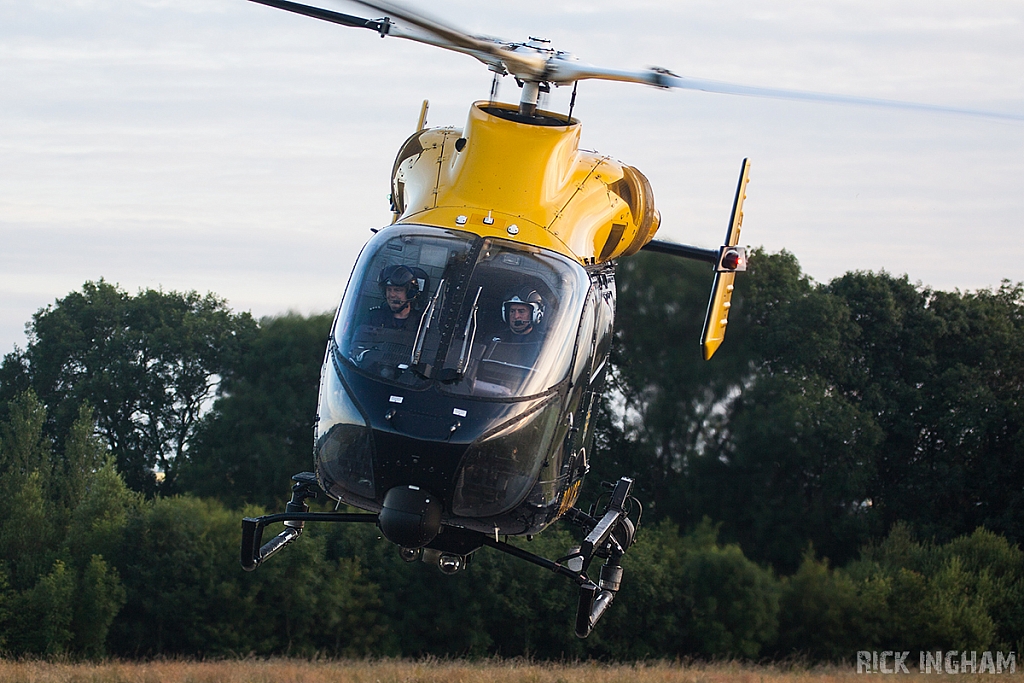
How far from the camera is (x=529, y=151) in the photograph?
10508 mm

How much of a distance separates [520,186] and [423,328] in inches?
84.8

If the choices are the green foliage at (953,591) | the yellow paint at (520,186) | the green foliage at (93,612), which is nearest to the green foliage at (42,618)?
the green foliage at (93,612)

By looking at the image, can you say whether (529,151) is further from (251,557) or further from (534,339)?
(251,557)

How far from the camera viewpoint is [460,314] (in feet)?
28.4

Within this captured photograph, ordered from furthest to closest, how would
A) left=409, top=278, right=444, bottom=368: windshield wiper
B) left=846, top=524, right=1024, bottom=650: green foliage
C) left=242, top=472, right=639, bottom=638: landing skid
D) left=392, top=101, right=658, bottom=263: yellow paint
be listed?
left=846, top=524, right=1024, bottom=650: green foliage
left=392, top=101, right=658, bottom=263: yellow paint
left=242, top=472, right=639, bottom=638: landing skid
left=409, top=278, right=444, bottom=368: windshield wiper

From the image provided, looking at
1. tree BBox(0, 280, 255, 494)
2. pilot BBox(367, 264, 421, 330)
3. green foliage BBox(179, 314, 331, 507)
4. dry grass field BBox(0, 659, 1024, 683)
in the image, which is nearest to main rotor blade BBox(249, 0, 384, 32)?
pilot BBox(367, 264, 421, 330)

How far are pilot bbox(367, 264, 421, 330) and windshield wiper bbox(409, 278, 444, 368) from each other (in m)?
0.12

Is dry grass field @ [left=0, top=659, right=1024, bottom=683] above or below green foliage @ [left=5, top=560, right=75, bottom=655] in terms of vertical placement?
above

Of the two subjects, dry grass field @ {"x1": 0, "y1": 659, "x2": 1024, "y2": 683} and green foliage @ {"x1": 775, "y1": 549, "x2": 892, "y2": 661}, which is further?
green foliage @ {"x1": 775, "y1": 549, "x2": 892, "y2": 661}

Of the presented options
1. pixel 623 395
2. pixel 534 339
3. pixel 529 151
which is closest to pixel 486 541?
pixel 534 339

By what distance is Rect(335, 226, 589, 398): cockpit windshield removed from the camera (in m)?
8.51

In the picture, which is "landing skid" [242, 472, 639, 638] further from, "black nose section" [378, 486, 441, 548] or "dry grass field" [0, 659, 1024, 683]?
"dry grass field" [0, 659, 1024, 683]

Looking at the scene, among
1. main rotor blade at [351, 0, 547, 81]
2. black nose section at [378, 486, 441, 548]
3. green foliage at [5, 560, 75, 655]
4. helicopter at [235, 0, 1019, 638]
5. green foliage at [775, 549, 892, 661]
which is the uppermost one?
main rotor blade at [351, 0, 547, 81]

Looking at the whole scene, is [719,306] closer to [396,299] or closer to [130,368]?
[396,299]
